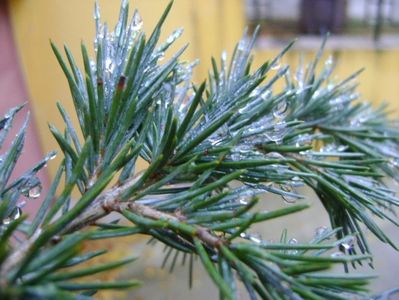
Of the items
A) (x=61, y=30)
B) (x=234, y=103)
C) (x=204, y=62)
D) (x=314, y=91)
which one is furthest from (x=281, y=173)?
(x=204, y=62)

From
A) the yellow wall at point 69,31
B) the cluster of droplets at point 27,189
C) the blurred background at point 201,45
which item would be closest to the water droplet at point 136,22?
the cluster of droplets at point 27,189

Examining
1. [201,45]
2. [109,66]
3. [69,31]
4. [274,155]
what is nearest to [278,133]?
[274,155]

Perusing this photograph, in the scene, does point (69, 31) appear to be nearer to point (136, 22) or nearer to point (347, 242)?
point (136, 22)

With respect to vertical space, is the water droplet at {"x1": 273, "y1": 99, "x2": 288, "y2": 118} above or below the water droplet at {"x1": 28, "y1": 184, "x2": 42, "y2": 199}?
above

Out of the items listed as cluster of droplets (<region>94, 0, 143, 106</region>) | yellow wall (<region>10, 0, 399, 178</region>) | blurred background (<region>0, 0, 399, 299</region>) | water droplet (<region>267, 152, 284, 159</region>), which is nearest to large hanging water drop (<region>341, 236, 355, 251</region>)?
water droplet (<region>267, 152, 284, 159</region>)

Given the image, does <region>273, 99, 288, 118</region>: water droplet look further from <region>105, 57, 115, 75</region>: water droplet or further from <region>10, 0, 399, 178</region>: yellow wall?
<region>10, 0, 399, 178</region>: yellow wall

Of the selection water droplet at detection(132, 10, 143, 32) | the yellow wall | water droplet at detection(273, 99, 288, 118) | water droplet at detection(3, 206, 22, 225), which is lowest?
water droplet at detection(3, 206, 22, 225)

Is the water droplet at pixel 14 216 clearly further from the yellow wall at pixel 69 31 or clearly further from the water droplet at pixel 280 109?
the yellow wall at pixel 69 31
